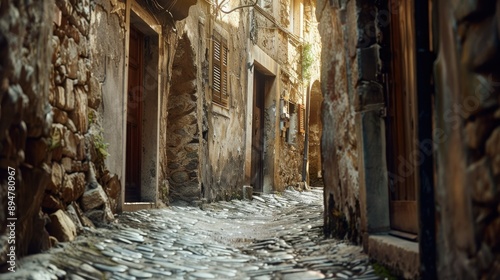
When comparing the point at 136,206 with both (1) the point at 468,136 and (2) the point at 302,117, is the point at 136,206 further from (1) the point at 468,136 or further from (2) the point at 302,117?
(2) the point at 302,117

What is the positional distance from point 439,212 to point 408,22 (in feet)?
4.39

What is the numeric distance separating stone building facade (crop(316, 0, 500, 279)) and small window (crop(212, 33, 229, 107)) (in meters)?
3.63

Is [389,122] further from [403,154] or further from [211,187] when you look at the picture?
[211,187]

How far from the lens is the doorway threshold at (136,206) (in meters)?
5.85

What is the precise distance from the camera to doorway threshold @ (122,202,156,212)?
5849 mm

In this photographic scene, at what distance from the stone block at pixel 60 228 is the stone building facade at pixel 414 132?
186cm

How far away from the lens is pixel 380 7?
3.93 metres

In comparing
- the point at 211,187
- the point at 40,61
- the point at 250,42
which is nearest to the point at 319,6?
the point at 40,61

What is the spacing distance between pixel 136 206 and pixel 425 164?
A: 4.06 m

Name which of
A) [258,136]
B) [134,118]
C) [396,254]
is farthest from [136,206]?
[258,136]

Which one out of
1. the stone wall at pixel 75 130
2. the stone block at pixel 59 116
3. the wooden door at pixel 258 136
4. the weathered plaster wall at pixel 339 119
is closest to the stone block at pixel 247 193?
the wooden door at pixel 258 136

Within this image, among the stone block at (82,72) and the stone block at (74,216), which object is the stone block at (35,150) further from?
the stone block at (82,72)

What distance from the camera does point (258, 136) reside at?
1132cm

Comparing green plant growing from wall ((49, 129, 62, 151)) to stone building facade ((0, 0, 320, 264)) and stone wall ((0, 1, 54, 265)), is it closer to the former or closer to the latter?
stone building facade ((0, 0, 320, 264))
